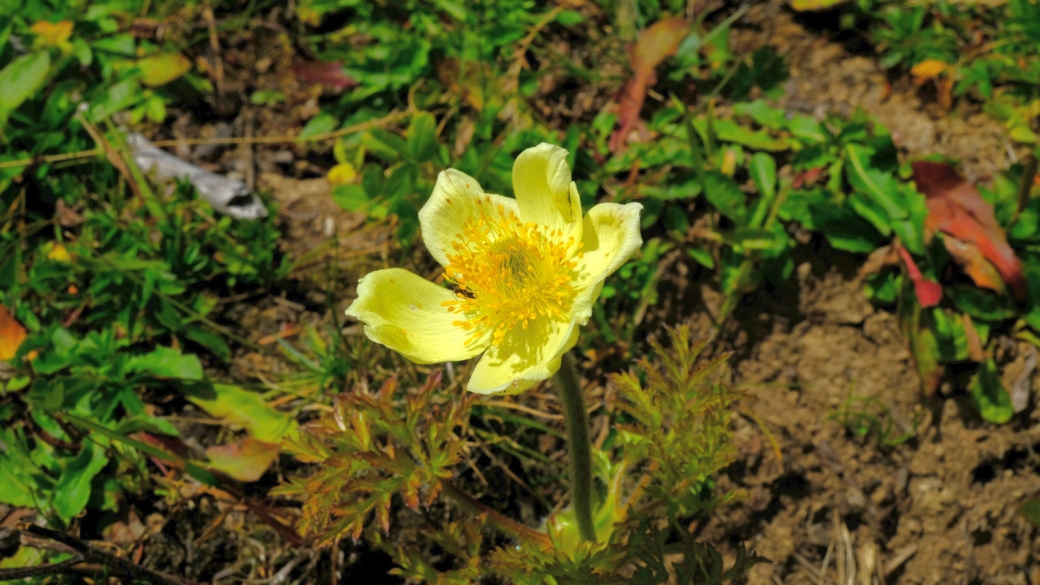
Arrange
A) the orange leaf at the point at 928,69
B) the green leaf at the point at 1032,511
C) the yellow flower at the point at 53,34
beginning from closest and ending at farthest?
the green leaf at the point at 1032,511 < the orange leaf at the point at 928,69 < the yellow flower at the point at 53,34

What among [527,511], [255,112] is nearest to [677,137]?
[527,511]

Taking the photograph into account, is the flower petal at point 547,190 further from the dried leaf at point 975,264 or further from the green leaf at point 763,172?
the dried leaf at point 975,264

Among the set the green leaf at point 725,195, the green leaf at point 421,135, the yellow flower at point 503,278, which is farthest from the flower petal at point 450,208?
the green leaf at point 725,195

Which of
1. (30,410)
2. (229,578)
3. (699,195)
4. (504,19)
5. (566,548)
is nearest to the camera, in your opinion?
(566,548)

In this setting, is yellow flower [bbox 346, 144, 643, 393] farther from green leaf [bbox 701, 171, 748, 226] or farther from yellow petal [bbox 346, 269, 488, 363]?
green leaf [bbox 701, 171, 748, 226]

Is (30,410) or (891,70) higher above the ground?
(891,70)

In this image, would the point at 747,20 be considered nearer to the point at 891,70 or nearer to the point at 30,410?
the point at 891,70
